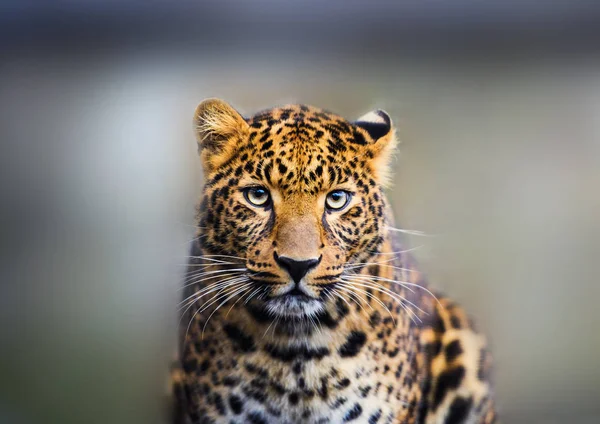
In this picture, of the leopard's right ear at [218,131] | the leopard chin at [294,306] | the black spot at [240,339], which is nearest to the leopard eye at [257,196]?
the leopard's right ear at [218,131]

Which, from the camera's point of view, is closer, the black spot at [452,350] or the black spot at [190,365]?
the black spot at [190,365]

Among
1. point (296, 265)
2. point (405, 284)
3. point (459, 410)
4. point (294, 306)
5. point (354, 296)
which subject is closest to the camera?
point (296, 265)

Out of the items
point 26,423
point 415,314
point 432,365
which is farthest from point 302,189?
point 26,423

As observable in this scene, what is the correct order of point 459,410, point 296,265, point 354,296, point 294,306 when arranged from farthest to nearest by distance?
point 459,410
point 354,296
point 294,306
point 296,265

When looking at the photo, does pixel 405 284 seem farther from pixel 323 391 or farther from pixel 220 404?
pixel 220 404

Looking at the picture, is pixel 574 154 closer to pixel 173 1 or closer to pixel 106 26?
pixel 173 1

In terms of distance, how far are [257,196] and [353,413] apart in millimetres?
684

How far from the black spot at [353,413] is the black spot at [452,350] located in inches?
16.4

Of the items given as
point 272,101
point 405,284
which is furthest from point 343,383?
point 272,101

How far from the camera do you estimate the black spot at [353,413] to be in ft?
6.01

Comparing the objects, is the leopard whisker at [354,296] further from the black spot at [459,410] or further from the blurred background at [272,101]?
the black spot at [459,410]

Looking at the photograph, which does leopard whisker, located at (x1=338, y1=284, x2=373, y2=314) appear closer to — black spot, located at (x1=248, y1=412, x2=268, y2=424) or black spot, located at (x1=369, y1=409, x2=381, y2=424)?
black spot, located at (x1=369, y1=409, x2=381, y2=424)

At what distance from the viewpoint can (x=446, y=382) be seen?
2.06m

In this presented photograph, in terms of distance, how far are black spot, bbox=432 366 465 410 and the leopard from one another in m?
0.09
